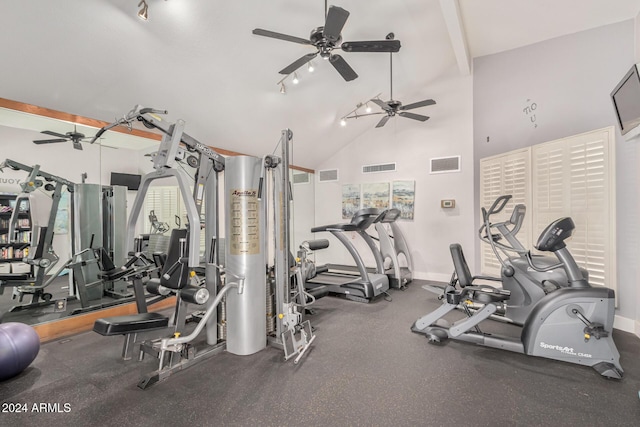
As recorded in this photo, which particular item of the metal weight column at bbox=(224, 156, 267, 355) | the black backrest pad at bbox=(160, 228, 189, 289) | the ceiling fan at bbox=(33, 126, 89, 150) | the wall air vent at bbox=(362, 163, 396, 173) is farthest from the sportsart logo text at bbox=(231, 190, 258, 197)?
the wall air vent at bbox=(362, 163, 396, 173)

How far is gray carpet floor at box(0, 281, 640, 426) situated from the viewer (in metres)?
1.89

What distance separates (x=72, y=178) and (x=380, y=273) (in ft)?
16.0

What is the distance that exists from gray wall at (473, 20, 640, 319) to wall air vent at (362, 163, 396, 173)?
1717mm

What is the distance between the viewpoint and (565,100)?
4090 mm

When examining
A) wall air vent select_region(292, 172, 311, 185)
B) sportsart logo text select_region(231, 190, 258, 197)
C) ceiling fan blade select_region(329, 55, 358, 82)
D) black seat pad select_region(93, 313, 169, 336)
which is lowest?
black seat pad select_region(93, 313, 169, 336)

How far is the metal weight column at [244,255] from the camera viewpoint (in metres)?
2.77

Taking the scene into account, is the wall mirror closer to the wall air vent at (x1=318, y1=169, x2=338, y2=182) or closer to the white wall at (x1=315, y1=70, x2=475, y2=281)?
the wall air vent at (x1=318, y1=169, x2=338, y2=182)

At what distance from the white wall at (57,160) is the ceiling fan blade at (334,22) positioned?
11.3ft

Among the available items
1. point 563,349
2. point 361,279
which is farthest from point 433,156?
point 563,349

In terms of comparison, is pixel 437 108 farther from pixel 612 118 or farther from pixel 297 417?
pixel 297 417

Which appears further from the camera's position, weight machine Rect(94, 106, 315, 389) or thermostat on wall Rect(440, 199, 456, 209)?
thermostat on wall Rect(440, 199, 456, 209)

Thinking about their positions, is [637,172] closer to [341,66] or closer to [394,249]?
[394,249]

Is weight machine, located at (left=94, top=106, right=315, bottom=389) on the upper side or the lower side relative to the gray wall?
lower

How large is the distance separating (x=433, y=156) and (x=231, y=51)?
4.39 metres
